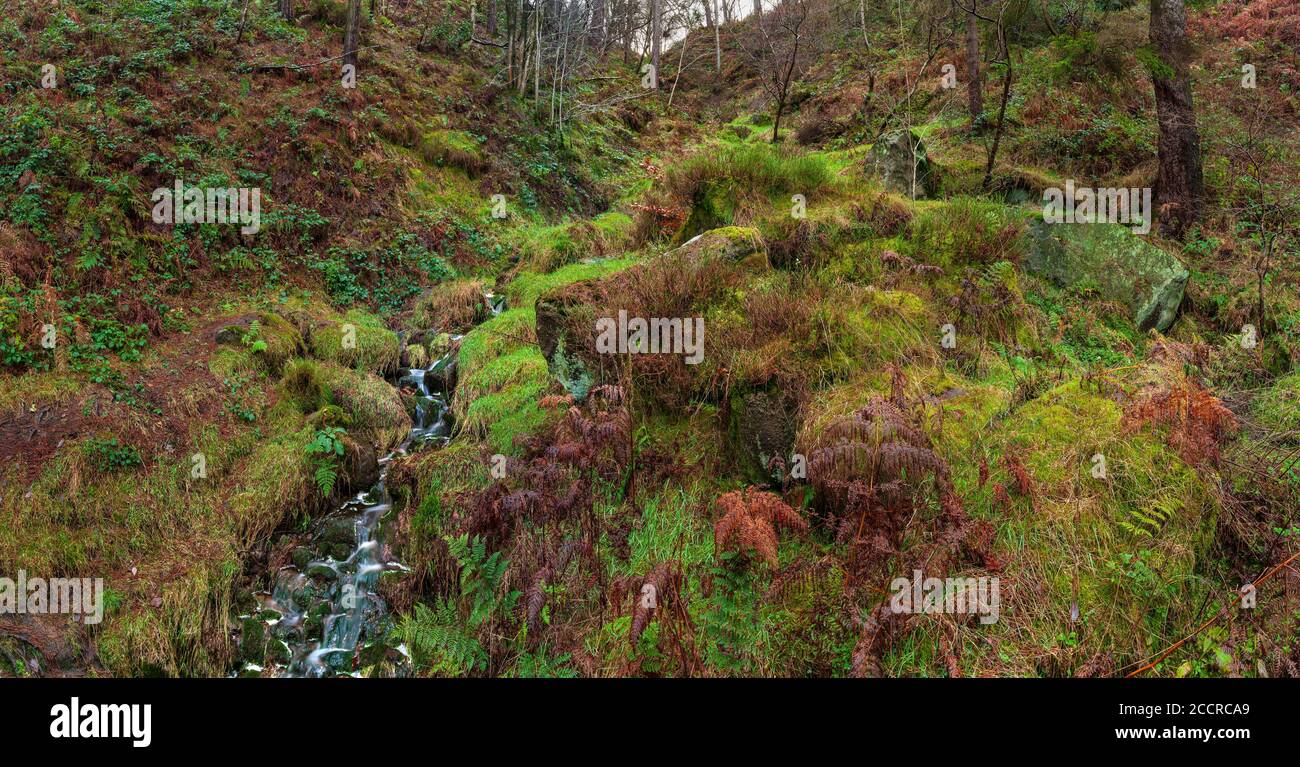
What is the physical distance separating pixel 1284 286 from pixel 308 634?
10.3 metres

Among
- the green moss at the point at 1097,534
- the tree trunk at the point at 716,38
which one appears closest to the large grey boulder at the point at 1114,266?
the green moss at the point at 1097,534

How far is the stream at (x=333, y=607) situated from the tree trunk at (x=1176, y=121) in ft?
32.1

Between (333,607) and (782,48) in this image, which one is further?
(782,48)

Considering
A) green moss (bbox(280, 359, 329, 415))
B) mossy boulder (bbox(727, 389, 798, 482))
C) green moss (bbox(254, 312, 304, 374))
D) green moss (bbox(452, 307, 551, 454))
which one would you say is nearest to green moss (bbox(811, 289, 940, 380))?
mossy boulder (bbox(727, 389, 798, 482))

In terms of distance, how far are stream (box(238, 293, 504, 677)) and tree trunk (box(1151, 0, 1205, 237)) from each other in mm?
9794

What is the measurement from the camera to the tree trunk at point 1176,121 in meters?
7.65

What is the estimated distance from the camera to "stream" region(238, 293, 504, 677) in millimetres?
4875

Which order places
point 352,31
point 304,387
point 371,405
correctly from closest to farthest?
point 371,405, point 304,387, point 352,31

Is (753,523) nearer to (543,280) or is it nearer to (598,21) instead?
(543,280)

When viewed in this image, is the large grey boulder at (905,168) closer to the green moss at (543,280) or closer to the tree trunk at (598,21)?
the green moss at (543,280)

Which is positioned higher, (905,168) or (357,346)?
(905,168)

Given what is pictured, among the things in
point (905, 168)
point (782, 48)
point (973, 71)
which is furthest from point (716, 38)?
point (905, 168)

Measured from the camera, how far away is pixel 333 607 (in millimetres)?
5250

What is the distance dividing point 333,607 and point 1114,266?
8.64 meters
